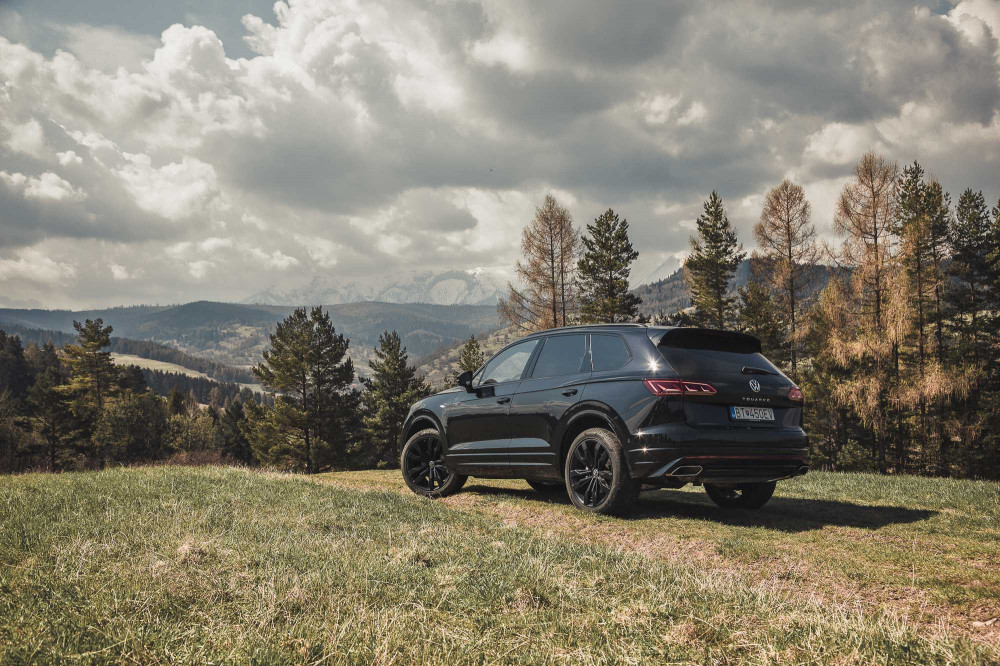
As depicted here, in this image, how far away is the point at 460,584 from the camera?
3117 mm

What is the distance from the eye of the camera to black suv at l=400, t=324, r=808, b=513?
571 centimetres

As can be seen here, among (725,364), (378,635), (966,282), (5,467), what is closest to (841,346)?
(966,282)

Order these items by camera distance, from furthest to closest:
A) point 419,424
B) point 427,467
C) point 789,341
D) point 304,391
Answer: point 304,391, point 789,341, point 419,424, point 427,467

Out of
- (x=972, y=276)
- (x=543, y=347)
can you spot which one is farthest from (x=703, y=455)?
(x=972, y=276)

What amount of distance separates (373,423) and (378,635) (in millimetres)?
47973

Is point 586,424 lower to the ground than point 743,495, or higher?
higher

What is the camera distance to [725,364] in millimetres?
6074

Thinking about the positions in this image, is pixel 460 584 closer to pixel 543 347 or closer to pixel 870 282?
pixel 543 347

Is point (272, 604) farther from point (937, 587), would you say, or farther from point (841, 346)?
point (841, 346)

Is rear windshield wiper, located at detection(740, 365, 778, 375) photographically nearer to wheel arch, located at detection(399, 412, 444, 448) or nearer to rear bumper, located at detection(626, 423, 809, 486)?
rear bumper, located at detection(626, 423, 809, 486)

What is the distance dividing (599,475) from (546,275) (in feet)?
94.0

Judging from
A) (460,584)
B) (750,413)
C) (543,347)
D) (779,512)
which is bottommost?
(779,512)

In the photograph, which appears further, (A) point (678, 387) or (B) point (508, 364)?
(B) point (508, 364)

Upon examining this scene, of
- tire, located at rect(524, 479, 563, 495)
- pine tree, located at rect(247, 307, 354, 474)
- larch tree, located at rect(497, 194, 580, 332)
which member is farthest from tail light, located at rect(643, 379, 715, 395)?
pine tree, located at rect(247, 307, 354, 474)
